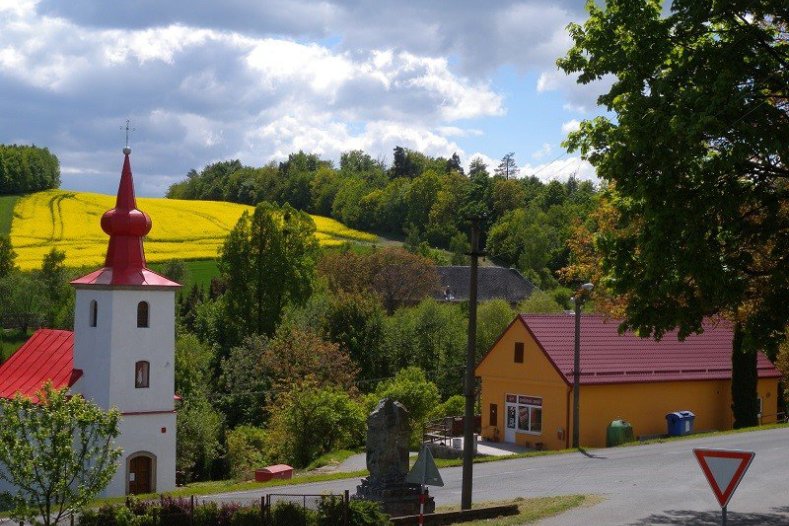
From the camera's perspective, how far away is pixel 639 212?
55.9 feet

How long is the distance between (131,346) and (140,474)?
17.1 ft

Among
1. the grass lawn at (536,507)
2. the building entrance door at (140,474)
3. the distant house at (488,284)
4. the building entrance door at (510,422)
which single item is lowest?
the building entrance door at (140,474)

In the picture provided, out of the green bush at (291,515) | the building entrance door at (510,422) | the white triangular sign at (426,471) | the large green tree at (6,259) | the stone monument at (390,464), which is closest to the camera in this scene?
the white triangular sign at (426,471)

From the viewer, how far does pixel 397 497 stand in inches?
853

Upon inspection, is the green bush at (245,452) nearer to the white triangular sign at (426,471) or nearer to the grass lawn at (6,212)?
the white triangular sign at (426,471)

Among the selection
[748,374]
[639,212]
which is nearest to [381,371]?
[748,374]

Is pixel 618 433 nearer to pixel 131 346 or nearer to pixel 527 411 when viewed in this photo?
pixel 527 411

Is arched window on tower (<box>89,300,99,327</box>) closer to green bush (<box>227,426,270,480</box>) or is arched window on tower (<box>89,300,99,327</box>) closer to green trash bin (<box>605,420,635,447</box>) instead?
green bush (<box>227,426,270,480</box>)

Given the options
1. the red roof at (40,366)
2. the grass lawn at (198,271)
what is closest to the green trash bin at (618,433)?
the red roof at (40,366)

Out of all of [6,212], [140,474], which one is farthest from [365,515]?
[6,212]

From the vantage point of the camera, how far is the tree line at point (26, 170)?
121m

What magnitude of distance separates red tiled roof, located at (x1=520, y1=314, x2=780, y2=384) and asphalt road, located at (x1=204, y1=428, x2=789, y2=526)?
18.0 feet

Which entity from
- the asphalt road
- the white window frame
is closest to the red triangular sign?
the asphalt road

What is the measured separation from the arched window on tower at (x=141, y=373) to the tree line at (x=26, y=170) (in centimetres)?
8558
